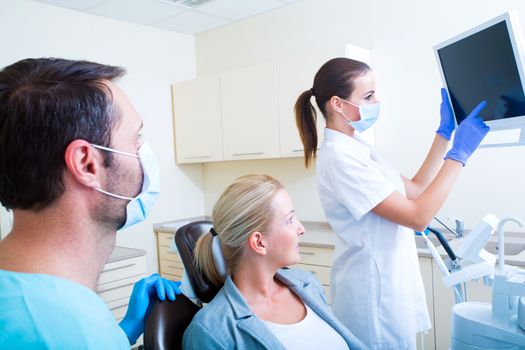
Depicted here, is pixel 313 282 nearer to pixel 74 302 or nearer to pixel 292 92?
pixel 74 302

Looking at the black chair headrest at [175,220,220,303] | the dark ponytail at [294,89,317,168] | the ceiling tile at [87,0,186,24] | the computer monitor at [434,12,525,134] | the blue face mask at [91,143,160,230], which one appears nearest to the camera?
the blue face mask at [91,143,160,230]

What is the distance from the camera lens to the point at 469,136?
146 cm

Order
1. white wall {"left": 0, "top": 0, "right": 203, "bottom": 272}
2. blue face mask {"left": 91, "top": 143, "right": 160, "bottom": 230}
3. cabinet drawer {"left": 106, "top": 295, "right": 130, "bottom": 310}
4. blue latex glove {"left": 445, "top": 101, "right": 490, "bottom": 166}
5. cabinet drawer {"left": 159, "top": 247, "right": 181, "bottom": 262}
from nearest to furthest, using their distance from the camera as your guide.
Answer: blue face mask {"left": 91, "top": 143, "right": 160, "bottom": 230}
blue latex glove {"left": 445, "top": 101, "right": 490, "bottom": 166}
cabinet drawer {"left": 106, "top": 295, "right": 130, "bottom": 310}
white wall {"left": 0, "top": 0, "right": 203, "bottom": 272}
cabinet drawer {"left": 159, "top": 247, "right": 181, "bottom": 262}

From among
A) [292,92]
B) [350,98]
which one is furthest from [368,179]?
[292,92]

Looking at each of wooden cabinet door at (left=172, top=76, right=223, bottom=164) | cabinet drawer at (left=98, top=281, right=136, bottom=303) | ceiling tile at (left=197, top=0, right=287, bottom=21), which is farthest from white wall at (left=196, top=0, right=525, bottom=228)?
cabinet drawer at (left=98, top=281, right=136, bottom=303)

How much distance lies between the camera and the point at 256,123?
336 cm

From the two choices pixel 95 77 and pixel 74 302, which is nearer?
pixel 74 302

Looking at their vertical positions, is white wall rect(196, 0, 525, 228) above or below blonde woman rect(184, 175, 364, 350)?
above

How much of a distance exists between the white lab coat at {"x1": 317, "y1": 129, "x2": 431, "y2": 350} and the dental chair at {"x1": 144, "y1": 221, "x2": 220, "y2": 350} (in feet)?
1.55

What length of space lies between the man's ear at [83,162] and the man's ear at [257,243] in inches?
25.0

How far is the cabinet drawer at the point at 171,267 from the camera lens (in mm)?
3617

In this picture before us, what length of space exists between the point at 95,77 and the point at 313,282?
39.4 inches

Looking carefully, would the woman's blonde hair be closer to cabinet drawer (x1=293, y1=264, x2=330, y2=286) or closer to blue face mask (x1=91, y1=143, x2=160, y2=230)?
blue face mask (x1=91, y1=143, x2=160, y2=230)

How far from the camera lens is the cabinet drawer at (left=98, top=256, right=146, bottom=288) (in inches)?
109
